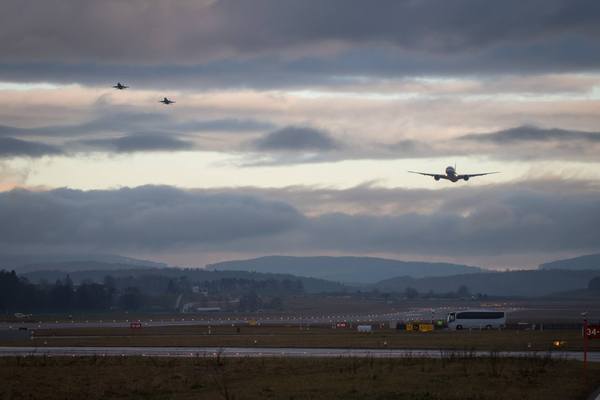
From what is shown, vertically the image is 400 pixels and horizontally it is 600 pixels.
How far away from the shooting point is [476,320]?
11619 centimetres

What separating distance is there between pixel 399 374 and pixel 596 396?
453 inches

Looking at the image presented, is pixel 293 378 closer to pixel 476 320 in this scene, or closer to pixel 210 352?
pixel 210 352

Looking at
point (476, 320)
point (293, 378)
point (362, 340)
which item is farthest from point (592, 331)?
point (476, 320)

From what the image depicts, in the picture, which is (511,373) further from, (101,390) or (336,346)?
(336,346)

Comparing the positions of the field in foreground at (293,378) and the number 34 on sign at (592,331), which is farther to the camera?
the number 34 on sign at (592,331)

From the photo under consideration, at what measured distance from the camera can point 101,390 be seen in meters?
42.7

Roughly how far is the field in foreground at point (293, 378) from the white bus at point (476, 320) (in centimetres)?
5958

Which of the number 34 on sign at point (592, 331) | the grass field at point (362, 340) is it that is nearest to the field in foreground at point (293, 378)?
the number 34 on sign at point (592, 331)

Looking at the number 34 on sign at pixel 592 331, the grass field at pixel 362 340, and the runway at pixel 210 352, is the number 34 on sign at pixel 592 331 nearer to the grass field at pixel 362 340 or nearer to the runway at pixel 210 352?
the runway at pixel 210 352

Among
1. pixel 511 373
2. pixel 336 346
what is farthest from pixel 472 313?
pixel 511 373

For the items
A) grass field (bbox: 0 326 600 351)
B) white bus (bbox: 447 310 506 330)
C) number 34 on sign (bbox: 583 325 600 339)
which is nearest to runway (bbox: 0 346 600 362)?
grass field (bbox: 0 326 600 351)

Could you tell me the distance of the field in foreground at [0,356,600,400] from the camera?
40.8 metres

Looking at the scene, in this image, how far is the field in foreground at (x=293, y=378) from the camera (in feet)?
134

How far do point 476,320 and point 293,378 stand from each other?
72.8 meters
